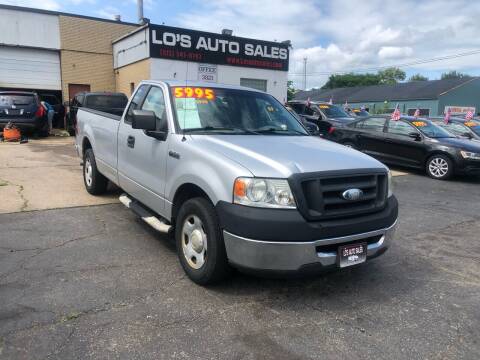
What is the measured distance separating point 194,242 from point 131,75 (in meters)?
20.0

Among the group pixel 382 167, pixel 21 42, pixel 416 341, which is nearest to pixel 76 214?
pixel 382 167

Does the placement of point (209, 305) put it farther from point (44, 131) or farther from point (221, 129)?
point (44, 131)

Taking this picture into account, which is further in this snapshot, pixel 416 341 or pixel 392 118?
pixel 392 118

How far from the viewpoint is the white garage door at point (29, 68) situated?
21.7 meters

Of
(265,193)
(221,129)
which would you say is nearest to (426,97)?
(221,129)

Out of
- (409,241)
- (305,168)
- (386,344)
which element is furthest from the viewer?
(409,241)

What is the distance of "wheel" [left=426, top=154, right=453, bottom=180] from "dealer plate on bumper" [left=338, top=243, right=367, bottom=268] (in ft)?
26.2

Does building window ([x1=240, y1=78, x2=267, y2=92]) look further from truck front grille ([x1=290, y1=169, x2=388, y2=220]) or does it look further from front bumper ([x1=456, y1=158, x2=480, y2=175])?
truck front grille ([x1=290, y1=169, x2=388, y2=220])

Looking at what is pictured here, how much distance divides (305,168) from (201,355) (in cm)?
158

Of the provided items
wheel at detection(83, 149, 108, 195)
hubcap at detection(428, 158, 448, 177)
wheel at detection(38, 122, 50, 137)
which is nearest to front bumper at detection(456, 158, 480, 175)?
hubcap at detection(428, 158, 448, 177)

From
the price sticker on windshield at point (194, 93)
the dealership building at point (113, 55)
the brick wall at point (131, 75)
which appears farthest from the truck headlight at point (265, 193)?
the brick wall at point (131, 75)

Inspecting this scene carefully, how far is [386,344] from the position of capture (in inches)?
119

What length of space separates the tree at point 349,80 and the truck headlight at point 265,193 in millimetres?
96533

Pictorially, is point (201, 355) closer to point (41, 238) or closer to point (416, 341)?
point (416, 341)
